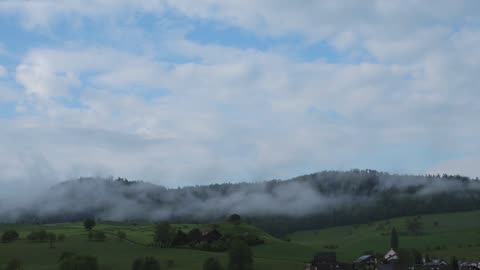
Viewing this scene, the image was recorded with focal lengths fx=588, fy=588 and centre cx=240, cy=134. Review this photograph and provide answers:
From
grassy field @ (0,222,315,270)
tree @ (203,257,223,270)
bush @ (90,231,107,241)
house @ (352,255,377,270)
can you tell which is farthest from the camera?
bush @ (90,231,107,241)

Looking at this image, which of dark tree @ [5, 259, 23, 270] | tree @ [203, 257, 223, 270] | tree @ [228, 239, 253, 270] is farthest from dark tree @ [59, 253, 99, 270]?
tree @ [228, 239, 253, 270]

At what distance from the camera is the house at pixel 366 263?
15588 centimetres

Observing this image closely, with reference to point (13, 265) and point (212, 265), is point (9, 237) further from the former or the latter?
point (212, 265)

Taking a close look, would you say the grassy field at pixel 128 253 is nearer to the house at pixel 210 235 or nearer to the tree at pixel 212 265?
the tree at pixel 212 265

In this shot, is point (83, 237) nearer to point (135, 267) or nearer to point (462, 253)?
point (135, 267)

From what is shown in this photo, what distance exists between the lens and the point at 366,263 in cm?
16712

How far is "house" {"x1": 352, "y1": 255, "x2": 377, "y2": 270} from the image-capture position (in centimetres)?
15588

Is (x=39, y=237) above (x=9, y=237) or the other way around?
the other way around

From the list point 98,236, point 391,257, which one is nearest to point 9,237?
point 98,236

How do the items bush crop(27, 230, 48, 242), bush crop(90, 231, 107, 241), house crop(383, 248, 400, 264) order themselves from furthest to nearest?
bush crop(90, 231, 107, 241) → bush crop(27, 230, 48, 242) → house crop(383, 248, 400, 264)

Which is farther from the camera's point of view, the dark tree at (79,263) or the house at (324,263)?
the house at (324,263)

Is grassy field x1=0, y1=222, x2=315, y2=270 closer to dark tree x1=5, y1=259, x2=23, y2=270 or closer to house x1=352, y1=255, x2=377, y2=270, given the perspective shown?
dark tree x1=5, y1=259, x2=23, y2=270

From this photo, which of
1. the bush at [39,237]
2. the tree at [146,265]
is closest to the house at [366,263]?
the tree at [146,265]

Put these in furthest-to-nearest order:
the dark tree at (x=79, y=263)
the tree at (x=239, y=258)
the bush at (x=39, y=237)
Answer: the bush at (x=39, y=237) < the tree at (x=239, y=258) < the dark tree at (x=79, y=263)
